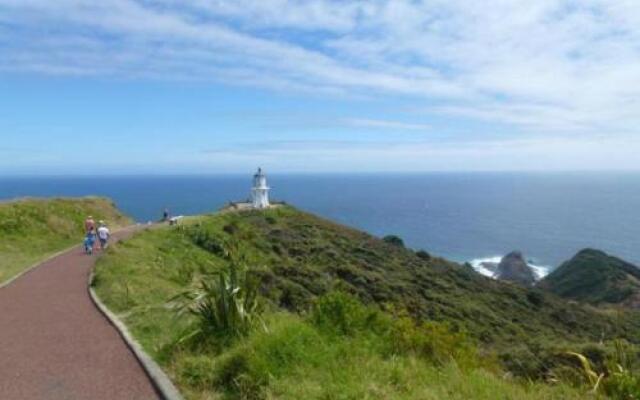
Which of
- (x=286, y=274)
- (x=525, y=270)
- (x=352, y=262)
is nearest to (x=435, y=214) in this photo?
(x=525, y=270)

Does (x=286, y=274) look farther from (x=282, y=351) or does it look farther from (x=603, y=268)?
(x=603, y=268)

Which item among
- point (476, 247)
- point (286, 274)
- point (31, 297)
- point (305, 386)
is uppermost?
point (305, 386)

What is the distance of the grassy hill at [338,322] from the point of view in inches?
228

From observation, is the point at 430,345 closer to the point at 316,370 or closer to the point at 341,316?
the point at 341,316

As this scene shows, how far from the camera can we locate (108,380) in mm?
6641

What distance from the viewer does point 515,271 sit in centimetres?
6556

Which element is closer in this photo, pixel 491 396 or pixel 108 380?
pixel 491 396

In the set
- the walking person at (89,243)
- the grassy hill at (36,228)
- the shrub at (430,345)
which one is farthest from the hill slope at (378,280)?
the shrub at (430,345)

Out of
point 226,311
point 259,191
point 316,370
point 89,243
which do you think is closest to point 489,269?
point 259,191

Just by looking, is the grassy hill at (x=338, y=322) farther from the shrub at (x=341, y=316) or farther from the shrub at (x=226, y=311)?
the shrub at (x=226, y=311)

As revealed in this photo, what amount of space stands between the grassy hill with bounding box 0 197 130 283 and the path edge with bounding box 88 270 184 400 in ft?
23.7

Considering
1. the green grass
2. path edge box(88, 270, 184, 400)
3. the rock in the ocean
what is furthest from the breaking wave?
the green grass

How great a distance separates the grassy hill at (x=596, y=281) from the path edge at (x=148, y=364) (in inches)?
1743

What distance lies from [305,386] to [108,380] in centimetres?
258
